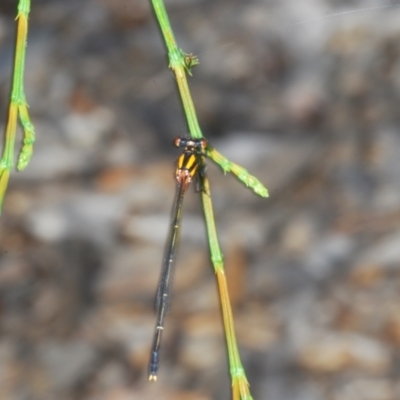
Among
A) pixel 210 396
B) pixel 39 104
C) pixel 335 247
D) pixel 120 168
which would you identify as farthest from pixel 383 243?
pixel 39 104

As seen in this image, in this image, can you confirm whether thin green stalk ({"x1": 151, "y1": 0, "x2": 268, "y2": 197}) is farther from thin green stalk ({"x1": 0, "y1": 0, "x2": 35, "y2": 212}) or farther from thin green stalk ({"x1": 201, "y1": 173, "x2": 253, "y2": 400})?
thin green stalk ({"x1": 0, "y1": 0, "x2": 35, "y2": 212})

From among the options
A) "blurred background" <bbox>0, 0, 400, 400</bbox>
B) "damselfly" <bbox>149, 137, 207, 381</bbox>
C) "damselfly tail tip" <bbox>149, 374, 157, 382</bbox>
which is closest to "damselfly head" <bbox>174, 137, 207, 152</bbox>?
"damselfly" <bbox>149, 137, 207, 381</bbox>

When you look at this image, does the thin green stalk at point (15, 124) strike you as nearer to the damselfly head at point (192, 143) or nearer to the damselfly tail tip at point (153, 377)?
the damselfly head at point (192, 143)

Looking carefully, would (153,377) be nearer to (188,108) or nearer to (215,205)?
(215,205)

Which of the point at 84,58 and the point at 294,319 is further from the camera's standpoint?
the point at 84,58

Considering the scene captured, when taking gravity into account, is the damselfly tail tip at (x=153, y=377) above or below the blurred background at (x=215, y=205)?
below

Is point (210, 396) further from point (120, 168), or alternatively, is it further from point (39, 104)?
point (39, 104)

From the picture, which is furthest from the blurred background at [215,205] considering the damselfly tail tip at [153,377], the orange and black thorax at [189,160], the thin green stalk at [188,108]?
the thin green stalk at [188,108]
